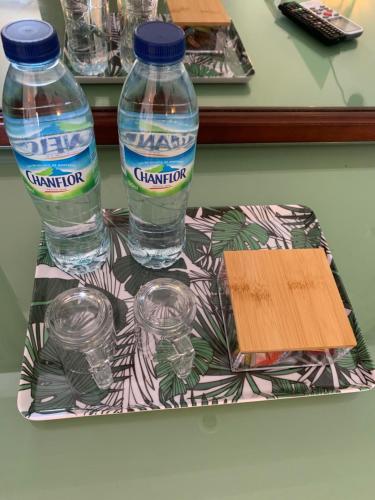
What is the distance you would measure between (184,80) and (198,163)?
0.28 meters

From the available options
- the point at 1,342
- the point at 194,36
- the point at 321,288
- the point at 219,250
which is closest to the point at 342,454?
the point at 321,288

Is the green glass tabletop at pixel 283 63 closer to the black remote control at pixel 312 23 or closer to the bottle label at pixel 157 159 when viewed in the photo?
the black remote control at pixel 312 23

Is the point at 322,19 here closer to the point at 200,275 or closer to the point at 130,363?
the point at 200,275

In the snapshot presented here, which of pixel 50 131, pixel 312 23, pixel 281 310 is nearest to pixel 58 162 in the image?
pixel 50 131

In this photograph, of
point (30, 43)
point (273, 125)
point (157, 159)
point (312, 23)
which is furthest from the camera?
point (312, 23)

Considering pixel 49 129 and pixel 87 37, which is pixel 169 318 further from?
pixel 87 37

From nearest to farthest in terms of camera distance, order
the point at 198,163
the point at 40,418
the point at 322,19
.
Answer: the point at 40,418 → the point at 198,163 → the point at 322,19

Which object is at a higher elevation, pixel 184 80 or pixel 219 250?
pixel 184 80

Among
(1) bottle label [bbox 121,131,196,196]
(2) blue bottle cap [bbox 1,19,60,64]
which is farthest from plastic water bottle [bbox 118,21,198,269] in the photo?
(2) blue bottle cap [bbox 1,19,60,64]

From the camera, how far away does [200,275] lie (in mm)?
595

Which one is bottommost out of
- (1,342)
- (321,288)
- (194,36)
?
(1,342)

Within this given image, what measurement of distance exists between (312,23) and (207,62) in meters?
0.28

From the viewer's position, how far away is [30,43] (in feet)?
1.21

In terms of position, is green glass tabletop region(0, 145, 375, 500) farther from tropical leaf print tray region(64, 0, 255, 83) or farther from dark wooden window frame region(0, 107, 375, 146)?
tropical leaf print tray region(64, 0, 255, 83)
